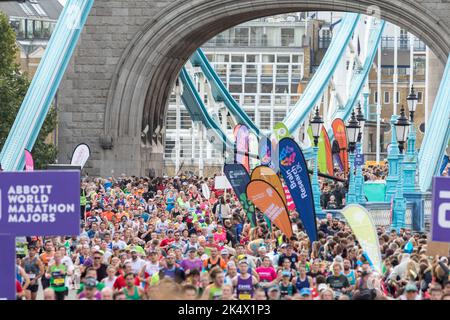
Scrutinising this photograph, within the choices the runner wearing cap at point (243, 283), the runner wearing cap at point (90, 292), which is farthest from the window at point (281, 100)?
the runner wearing cap at point (90, 292)

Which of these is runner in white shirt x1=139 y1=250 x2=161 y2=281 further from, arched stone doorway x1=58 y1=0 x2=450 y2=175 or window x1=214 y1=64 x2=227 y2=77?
window x1=214 y1=64 x2=227 y2=77

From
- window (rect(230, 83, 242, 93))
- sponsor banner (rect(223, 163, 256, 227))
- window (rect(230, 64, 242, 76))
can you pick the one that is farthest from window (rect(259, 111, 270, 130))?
sponsor banner (rect(223, 163, 256, 227))

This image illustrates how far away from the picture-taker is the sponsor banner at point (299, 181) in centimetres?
2625

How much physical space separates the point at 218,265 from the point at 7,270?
5451mm

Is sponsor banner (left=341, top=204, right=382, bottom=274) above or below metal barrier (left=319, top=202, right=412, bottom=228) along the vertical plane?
below

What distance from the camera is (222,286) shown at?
17641 millimetres

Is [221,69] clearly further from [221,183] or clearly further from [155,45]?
[221,183]

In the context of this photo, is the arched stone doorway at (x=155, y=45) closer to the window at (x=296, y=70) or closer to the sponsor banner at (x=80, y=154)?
the sponsor banner at (x=80, y=154)

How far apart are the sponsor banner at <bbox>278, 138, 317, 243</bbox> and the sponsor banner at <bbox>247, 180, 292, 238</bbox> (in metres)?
0.36

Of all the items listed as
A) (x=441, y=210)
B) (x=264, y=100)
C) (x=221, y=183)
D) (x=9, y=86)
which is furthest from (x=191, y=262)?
(x=264, y=100)

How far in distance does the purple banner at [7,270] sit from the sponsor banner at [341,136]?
3112cm

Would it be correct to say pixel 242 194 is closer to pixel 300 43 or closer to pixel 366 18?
pixel 366 18

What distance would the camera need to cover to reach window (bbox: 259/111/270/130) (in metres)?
122
